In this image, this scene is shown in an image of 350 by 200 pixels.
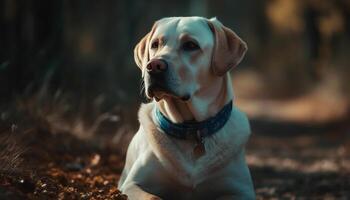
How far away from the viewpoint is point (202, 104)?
5.71 metres

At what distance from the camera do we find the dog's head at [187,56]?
5.38 metres

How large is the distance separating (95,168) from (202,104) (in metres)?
2.15

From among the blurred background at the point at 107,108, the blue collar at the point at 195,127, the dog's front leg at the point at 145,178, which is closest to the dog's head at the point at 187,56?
the blue collar at the point at 195,127

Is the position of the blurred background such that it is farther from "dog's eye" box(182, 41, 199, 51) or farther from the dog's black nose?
"dog's eye" box(182, 41, 199, 51)

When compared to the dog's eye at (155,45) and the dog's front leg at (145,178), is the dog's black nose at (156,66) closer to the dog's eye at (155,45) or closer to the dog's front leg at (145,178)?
the dog's eye at (155,45)

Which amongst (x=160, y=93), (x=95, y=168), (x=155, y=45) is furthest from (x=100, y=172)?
(x=160, y=93)

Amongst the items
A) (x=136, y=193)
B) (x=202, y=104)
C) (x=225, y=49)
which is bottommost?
(x=136, y=193)

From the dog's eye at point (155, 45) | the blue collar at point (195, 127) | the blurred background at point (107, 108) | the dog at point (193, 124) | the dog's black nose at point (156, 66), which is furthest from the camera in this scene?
the blurred background at point (107, 108)

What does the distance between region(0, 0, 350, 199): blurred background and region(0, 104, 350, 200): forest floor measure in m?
0.01

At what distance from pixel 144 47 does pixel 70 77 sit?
15.4 ft

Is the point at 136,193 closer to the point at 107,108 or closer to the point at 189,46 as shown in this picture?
the point at 189,46

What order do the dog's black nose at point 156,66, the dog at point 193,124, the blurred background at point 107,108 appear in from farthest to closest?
the blurred background at point 107,108 → the dog at point 193,124 → the dog's black nose at point 156,66

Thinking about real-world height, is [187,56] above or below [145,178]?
above

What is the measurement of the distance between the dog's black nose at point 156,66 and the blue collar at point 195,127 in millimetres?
513
